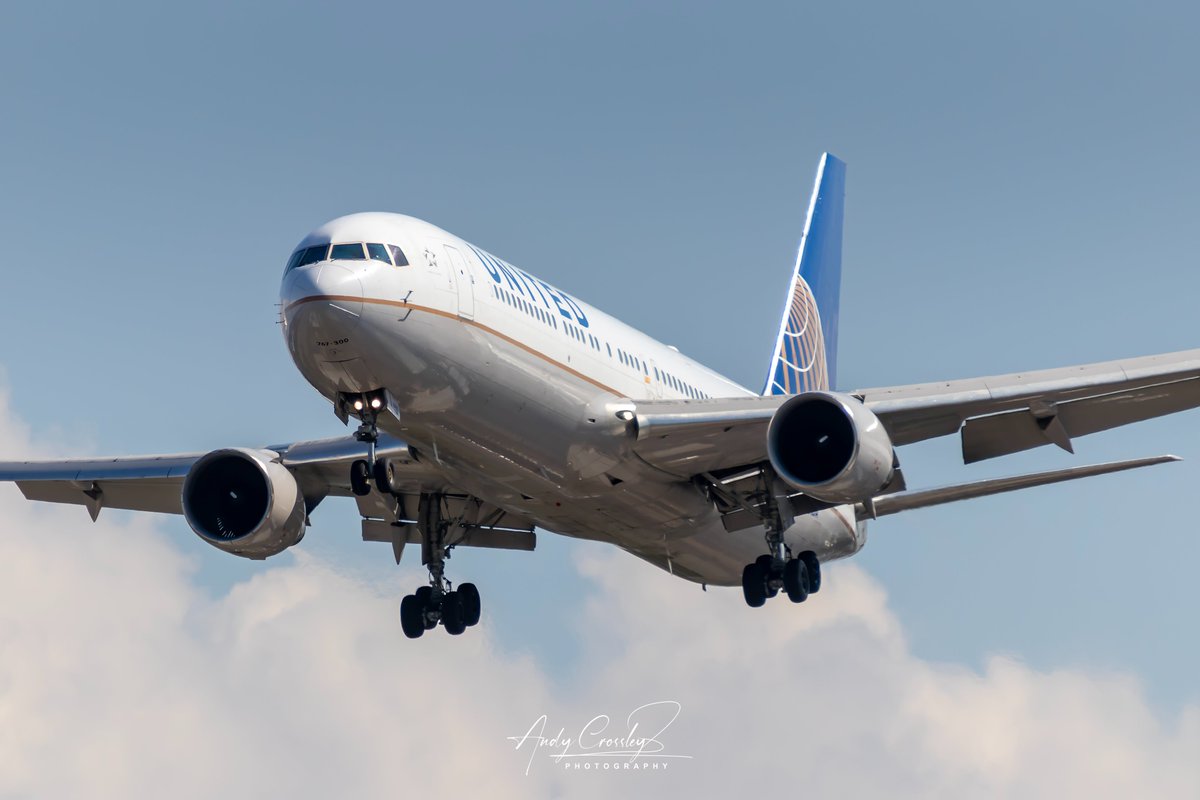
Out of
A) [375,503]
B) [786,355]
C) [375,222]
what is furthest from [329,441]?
[786,355]

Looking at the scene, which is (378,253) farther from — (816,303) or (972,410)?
(816,303)

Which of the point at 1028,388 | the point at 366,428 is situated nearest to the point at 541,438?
the point at 366,428

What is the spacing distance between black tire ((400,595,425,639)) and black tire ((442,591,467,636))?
1.34 ft

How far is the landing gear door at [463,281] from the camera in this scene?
22953 mm

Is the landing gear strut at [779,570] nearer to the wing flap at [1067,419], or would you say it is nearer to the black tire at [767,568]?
the black tire at [767,568]

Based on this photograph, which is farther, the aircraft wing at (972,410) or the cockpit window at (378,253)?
the aircraft wing at (972,410)

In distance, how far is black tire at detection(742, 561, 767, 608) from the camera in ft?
93.6

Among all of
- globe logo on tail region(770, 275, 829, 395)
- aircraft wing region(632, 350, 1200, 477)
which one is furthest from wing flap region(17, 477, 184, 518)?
globe logo on tail region(770, 275, 829, 395)

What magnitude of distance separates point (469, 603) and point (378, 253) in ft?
30.6

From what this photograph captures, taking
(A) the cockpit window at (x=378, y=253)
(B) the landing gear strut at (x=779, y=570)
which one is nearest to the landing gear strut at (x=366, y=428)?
(A) the cockpit window at (x=378, y=253)

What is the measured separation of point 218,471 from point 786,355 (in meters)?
14.8

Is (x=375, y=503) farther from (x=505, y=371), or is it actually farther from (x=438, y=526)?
(x=505, y=371)

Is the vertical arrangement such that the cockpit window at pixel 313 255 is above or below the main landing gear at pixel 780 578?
above

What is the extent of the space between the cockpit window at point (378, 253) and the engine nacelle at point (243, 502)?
6809mm
